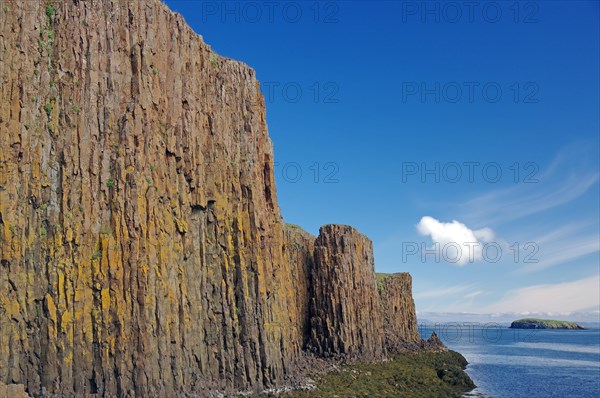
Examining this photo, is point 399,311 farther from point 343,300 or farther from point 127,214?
point 127,214

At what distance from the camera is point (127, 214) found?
35.3 m

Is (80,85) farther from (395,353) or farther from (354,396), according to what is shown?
(395,353)

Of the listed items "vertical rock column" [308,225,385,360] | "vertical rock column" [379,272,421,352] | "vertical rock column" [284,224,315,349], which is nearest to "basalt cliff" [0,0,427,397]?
"vertical rock column" [284,224,315,349]

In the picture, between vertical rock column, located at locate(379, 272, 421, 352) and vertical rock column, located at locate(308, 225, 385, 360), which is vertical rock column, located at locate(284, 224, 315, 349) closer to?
vertical rock column, located at locate(308, 225, 385, 360)

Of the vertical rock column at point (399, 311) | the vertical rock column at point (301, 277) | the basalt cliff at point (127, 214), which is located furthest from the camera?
the vertical rock column at point (399, 311)

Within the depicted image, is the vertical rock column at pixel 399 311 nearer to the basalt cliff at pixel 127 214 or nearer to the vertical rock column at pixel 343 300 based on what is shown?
the vertical rock column at pixel 343 300

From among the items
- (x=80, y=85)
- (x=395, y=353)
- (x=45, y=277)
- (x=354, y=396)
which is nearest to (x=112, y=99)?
(x=80, y=85)

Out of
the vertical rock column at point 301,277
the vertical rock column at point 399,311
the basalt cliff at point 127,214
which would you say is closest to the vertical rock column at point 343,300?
the vertical rock column at point 301,277

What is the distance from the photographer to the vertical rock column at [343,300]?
64.2 metres

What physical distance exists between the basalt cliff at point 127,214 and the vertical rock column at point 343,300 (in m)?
17.9

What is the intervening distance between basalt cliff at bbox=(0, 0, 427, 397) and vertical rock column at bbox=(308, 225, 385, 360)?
17.9 meters

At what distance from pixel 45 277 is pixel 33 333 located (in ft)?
11.3

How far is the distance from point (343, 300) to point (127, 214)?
36.5 meters

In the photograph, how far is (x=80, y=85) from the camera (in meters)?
35.7
